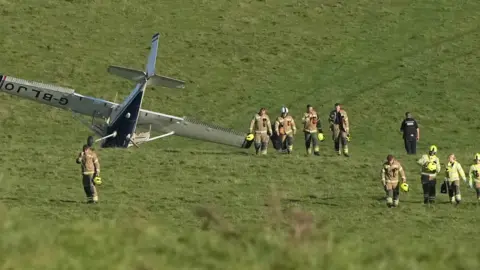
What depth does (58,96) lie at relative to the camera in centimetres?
A: 5141

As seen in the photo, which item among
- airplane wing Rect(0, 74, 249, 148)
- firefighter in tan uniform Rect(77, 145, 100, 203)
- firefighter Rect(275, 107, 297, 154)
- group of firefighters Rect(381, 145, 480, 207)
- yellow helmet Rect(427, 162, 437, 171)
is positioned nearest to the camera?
firefighter in tan uniform Rect(77, 145, 100, 203)

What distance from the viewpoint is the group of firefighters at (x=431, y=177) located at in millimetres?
32875

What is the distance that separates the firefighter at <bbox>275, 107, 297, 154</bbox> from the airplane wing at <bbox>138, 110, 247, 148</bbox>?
6699mm

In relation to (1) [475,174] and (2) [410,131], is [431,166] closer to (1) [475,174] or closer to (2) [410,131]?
(1) [475,174]

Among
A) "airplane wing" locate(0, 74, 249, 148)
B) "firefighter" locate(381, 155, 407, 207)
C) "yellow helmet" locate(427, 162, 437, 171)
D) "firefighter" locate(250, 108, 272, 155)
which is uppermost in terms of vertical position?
"airplane wing" locate(0, 74, 249, 148)

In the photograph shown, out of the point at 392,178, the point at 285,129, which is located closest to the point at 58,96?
the point at 285,129

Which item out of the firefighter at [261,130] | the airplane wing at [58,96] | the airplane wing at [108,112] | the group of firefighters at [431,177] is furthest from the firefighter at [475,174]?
the airplane wing at [58,96]

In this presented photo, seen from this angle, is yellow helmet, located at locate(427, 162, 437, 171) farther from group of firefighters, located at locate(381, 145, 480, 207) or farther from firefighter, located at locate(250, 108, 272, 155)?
firefighter, located at locate(250, 108, 272, 155)

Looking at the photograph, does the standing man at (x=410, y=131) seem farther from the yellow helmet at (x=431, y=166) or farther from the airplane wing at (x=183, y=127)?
the yellow helmet at (x=431, y=166)

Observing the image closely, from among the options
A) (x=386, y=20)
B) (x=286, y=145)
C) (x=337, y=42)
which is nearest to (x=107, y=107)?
(x=286, y=145)

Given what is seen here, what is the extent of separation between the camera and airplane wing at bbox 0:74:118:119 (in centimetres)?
5069

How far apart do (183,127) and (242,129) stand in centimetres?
857

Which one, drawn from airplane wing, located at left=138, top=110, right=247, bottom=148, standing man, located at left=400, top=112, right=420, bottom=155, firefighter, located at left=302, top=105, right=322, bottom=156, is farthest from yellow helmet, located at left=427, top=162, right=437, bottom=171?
airplane wing, located at left=138, top=110, right=247, bottom=148

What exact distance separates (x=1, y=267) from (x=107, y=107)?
36.8 meters
